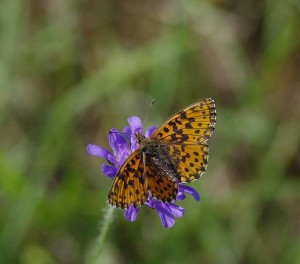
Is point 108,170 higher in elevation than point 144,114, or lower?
lower

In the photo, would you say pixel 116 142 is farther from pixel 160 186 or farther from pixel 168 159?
pixel 160 186

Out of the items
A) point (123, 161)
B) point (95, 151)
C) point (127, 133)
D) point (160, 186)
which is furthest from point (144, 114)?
point (160, 186)

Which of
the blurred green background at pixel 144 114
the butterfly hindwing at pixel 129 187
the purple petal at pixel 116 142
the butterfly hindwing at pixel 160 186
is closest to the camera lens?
the butterfly hindwing at pixel 129 187

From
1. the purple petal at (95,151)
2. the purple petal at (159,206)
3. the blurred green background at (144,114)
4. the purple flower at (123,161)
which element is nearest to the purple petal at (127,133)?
the purple flower at (123,161)

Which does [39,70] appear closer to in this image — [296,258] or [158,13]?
[158,13]

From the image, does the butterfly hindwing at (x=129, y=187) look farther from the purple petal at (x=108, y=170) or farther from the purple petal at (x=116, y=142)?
the purple petal at (x=116, y=142)

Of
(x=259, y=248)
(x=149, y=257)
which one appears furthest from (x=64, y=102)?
(x=259, y=248)
